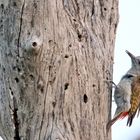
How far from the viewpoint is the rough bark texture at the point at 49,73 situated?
346 centimetres

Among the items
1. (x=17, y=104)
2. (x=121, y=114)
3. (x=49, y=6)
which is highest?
(x=49, y=6)

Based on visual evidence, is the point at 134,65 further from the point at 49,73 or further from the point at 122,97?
the point at 49,73

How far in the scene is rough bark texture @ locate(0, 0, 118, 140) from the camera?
3.46 m

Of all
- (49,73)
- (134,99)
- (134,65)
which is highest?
(49,73)

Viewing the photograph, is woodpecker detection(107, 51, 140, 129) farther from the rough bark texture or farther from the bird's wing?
the rough bark texture

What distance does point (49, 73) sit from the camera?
3.48m

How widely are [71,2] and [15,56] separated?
2.40ft

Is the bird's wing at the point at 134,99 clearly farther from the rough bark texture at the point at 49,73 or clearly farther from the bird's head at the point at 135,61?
the rough bark texture at the point at 49,73

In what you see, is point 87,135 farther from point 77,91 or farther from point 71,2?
point 71,2

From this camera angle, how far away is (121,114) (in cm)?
433

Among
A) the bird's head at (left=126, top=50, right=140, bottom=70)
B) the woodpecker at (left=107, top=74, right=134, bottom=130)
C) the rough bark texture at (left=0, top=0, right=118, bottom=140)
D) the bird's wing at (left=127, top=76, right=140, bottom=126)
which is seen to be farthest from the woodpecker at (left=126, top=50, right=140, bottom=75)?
the rough bark texture at (left=0, top=0, right=118, bottom=140)

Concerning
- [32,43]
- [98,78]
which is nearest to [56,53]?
[32,43]

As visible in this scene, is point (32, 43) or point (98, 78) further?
point (98, 78)

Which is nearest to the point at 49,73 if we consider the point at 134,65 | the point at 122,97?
the point at 122,97
